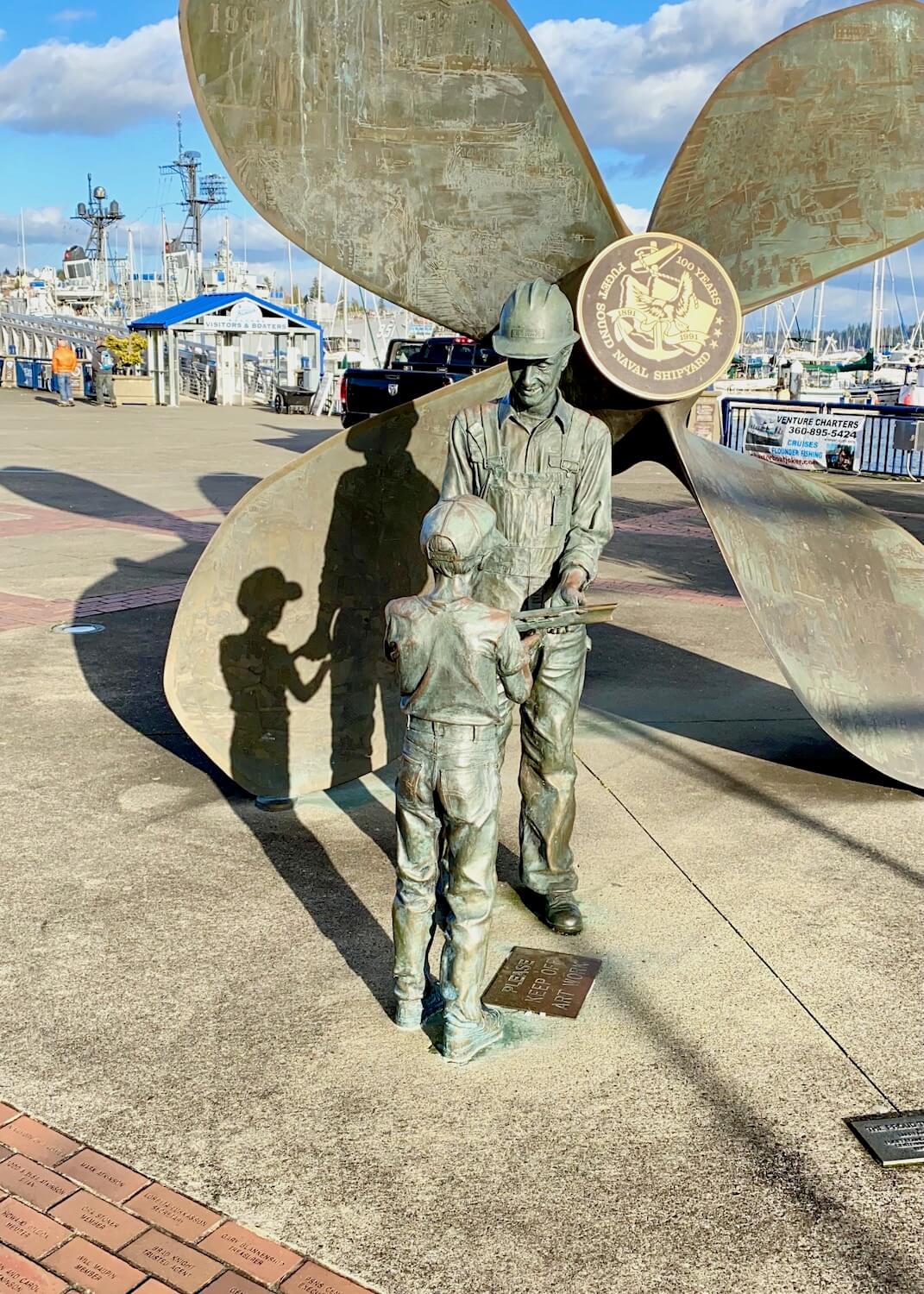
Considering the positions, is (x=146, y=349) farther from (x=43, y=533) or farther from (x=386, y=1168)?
(x=386, y=1168)

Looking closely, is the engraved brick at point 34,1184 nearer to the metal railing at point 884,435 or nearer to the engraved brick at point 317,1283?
the engraved brick at point 317,1283

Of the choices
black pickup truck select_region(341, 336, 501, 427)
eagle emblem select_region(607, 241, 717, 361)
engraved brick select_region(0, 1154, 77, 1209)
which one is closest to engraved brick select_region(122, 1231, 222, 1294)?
engraved brick select_region(0, 1154, 77, 1209)

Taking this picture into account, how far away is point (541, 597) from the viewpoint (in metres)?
4.20

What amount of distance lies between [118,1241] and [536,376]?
257 cm

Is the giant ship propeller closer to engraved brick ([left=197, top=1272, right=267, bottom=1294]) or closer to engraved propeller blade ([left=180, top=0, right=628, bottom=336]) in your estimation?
engraved propeller blade ([left=180, top=0, right=628, bottom=336])

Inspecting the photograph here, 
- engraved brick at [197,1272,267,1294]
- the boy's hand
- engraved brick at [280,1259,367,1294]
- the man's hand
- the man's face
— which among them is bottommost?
engraved brick at [280,1259,367,1294]

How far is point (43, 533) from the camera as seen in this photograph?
37.1 ft

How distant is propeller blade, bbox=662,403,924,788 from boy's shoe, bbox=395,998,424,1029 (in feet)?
6.87

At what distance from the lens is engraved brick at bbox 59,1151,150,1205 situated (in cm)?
279

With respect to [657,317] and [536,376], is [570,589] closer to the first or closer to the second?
[536,376]

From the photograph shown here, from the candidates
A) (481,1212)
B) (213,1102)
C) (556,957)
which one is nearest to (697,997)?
(556,957)

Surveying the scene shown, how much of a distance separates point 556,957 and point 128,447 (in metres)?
16.6

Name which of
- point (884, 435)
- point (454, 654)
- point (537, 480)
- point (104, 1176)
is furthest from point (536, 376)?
point (884, 435)

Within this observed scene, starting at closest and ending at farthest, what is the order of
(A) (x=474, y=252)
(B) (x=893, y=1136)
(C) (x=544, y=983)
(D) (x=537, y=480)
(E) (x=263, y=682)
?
(B) (x=893, y=1136)
(C) (x=544, y=983)
(D) (x=537, y=480)
(A) (x=474, y=252)
(E) (x=263, y=682)
